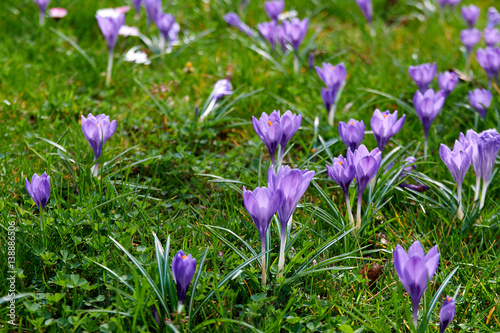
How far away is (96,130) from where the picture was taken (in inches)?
81.2

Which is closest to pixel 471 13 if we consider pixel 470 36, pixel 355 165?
pixel 470 36

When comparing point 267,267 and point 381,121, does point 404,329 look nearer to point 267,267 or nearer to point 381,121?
point 267,267

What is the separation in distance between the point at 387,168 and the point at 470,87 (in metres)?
1.64

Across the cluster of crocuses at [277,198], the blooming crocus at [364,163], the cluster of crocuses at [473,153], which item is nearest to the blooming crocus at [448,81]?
the cluster of crocuses at [473,153]

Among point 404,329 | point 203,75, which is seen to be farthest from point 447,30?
point 404,329

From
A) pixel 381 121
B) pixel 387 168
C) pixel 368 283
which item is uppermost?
Answer: pixel 381 121

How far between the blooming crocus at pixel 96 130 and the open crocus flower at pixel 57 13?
2.39m

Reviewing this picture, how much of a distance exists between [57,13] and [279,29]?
2.00 m

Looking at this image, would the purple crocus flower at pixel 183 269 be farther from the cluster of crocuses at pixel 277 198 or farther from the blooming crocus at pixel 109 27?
the blooming crocus at pixel 109 27

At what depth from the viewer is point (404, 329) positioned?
166 cm

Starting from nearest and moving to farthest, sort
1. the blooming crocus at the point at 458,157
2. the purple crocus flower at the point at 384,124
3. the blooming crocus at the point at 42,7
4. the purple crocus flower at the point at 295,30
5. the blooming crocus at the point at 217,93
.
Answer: the blooming crocus at the point at 458,157
the purple crocus flower at the point at 384,124
the blooming crocus at the point at 217,93
the purple crocus flower at the point at 295,30
the blooming crocus at the point at 42,7

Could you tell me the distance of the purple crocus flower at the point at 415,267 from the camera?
1.41 meters

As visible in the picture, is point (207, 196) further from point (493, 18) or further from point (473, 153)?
point (493, 18)

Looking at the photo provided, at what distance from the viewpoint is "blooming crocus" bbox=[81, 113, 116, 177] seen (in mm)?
2051
